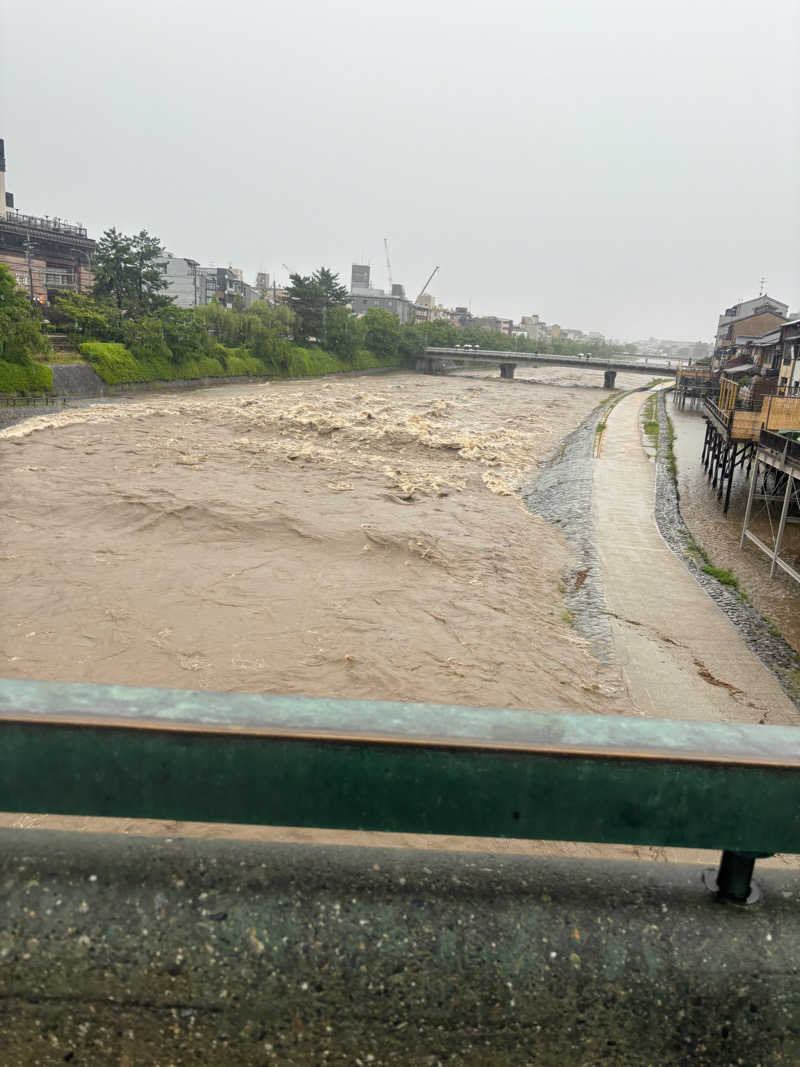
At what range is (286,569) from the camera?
13.9 meters

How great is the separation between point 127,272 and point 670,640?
47.7 meters

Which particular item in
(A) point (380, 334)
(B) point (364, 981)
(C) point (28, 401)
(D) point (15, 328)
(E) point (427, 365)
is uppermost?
(A) point (380, 334)

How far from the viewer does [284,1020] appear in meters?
1.58

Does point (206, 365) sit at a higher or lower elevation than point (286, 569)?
higher

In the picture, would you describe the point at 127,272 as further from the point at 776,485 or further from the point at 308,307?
the point at 776,485

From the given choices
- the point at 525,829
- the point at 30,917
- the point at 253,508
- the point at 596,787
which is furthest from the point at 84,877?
the point at 253,508

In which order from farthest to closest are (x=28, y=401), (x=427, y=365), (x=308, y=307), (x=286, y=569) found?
1. (x=427, y=365)
2. (x=308, y=307)
3. (x=28, y=401)
4. (x=286, y=569)

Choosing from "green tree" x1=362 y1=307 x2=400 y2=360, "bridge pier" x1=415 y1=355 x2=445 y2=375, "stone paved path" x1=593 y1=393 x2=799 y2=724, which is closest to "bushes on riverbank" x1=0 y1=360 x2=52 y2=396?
"stone paved path" x1=593 y1=393 x2=799 y2=724

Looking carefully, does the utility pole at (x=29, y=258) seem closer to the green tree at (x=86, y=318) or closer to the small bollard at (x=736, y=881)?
the green tree at (x=86, y=318)

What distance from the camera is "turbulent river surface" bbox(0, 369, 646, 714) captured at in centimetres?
984

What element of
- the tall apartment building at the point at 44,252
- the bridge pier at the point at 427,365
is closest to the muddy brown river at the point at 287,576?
the tall apartment building at the point at 44,252

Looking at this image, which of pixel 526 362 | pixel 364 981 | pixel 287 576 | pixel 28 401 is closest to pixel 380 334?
pixel 526 362

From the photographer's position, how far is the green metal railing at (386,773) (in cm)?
148

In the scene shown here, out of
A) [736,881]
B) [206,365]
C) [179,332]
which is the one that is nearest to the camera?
[736,881]
